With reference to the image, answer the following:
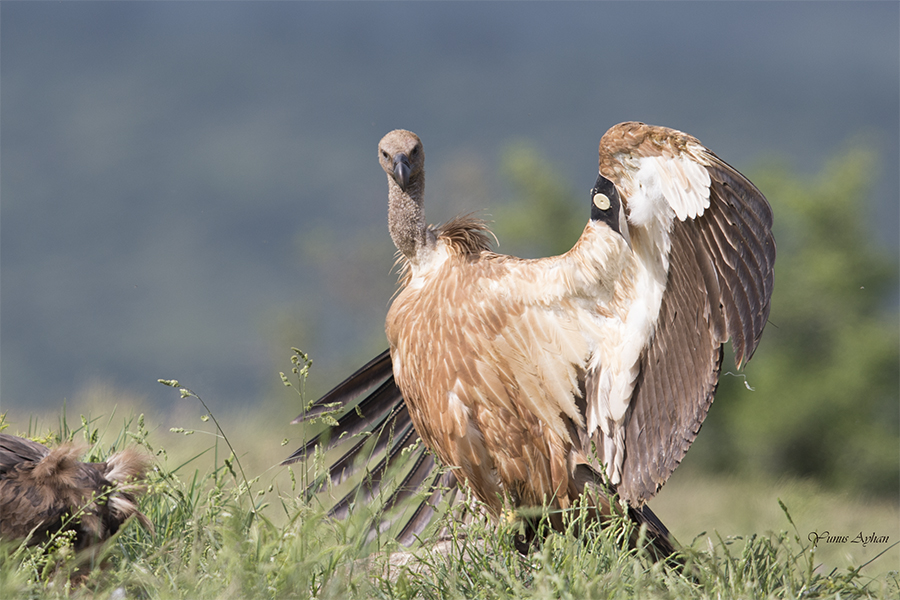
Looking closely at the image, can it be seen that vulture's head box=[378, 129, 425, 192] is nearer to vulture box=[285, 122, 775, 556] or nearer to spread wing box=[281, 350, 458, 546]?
vulture box=[285, 122, 775, 556]

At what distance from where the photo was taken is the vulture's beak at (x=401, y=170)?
410cm

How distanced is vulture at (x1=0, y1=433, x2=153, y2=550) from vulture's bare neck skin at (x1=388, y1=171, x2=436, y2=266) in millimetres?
1645

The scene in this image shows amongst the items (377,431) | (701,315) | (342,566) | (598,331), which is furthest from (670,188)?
(377,431)

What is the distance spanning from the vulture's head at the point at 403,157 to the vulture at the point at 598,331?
23mm

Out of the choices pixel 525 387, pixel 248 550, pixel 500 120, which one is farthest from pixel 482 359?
pixel 500 120

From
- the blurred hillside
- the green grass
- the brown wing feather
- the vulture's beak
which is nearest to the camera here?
the green grass

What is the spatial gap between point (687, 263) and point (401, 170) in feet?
4.81

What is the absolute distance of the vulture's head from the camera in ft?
13.5

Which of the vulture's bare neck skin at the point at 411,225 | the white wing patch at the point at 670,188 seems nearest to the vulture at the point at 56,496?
the vulture's bare neck skin at the point at 411,225

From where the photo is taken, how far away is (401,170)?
162 inches

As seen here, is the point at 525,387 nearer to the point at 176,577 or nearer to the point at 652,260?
the point at 652,260

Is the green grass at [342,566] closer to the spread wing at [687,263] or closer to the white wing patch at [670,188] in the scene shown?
the spread wing at [687,263]

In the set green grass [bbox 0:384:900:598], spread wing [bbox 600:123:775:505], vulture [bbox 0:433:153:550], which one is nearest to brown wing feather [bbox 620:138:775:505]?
spread wing [bbox 600:123:775:505]

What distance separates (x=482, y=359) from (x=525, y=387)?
8.7 inches
